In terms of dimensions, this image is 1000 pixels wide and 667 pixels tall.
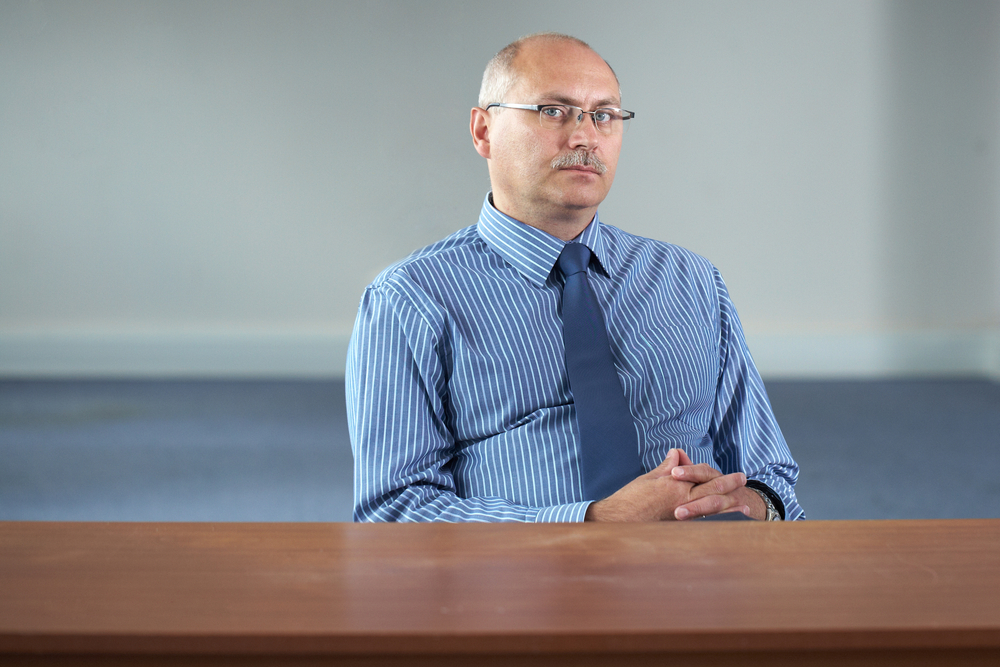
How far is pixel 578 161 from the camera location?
1329mm

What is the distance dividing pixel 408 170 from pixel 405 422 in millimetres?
4431

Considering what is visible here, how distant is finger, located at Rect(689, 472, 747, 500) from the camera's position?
43.3 inches

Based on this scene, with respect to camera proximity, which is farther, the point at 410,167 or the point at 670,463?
the point at 410,167

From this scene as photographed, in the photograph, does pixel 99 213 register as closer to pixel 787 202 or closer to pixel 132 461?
pixel 132 461

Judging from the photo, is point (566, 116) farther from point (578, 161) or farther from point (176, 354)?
point (176, 354)

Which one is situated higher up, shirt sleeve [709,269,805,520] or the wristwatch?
shirt sleeve [709,269,805,520]

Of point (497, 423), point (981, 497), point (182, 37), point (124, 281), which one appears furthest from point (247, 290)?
point (497, 423)

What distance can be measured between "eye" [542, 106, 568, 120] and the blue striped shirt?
173mm

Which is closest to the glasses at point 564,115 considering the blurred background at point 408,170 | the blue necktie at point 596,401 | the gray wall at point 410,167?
the blue necktie at point 596,401

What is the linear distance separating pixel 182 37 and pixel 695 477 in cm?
520

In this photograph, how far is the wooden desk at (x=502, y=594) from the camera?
1.43 ft

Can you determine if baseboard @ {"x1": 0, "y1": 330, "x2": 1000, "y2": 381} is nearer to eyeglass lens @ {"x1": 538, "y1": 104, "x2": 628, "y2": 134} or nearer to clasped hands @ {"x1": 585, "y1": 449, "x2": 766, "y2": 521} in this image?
eyeglass lens @ {"x1": 538, "y1": 104, "x2": 628, "y2": 134}

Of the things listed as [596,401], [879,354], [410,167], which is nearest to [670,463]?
[596,401]

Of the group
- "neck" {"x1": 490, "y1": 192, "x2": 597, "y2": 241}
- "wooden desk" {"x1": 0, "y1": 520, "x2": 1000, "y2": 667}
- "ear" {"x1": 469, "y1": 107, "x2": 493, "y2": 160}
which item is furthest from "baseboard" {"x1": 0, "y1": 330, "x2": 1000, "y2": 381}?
"wooden desk" {"x1": 0, "y1": 520, "x2": 1000, "y2": 667}
